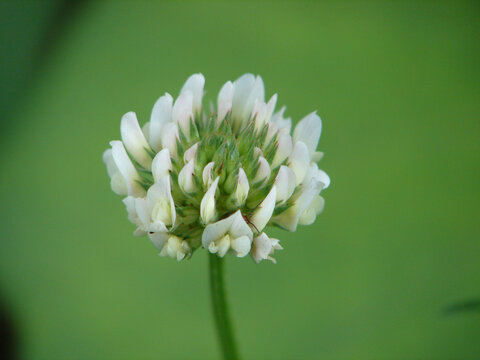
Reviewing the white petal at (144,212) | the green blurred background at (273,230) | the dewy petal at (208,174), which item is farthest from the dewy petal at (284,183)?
the green blurred background at (273,230)

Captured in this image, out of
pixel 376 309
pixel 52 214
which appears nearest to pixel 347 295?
pixel 376 309

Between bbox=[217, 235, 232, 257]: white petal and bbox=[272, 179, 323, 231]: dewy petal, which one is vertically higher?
bbox=[272, 179, 323, 231]: dewy petal

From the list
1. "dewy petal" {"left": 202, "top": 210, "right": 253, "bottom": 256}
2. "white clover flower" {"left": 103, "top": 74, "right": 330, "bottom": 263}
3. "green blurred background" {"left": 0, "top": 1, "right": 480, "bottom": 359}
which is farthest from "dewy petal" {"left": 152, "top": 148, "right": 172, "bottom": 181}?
"green blurred background" {"left": 0, "top": 1, "right": 480, "bottom": 359}

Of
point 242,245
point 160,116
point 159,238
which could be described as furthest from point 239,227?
point 160,116

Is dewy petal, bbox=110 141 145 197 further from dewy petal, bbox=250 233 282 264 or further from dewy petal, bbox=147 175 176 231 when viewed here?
dewy petal, bbox=250 233 282 264

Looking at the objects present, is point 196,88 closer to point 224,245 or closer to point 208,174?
point 208,174

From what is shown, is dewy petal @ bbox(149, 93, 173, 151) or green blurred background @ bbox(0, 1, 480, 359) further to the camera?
green blurred background @ bbox(0, 1, 480, 359)
